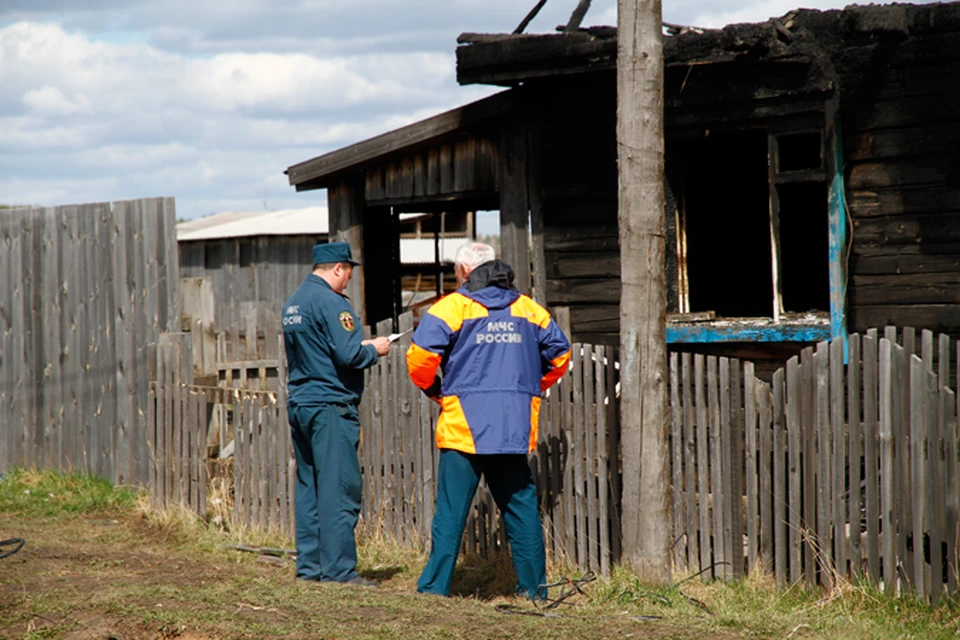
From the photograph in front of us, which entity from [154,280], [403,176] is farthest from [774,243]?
[154,280]

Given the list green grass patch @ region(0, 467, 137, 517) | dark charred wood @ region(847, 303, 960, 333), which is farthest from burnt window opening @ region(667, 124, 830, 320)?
green grass patch @ region(0, 467, 137, 517)

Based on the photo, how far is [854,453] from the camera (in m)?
5.55

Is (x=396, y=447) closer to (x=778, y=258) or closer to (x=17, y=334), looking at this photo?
(x=778, y=258)

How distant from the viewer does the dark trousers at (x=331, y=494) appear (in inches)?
250

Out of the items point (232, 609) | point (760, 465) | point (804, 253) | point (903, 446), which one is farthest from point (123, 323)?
point (804, 253)

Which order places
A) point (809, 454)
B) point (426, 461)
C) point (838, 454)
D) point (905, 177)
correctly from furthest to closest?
point (905, 177) → point (426, 461) → point (809, 454) → point (838, 454)

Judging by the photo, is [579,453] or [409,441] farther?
[409,441]

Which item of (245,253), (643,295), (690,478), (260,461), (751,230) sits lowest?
(260,461)

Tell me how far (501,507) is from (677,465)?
1110 millimetres

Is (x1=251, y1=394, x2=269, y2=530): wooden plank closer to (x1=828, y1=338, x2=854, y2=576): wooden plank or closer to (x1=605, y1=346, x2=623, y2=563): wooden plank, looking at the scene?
(x1=605, y1=346, x2=623, y2=563): wooden plank

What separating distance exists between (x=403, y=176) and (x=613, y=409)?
445 cm

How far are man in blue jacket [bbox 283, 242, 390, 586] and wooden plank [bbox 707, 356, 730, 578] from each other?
6.32 ft

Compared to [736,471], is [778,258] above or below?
above

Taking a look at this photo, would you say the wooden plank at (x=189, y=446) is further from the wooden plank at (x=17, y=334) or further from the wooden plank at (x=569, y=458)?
the wooden plank at (x=569, y=458)
